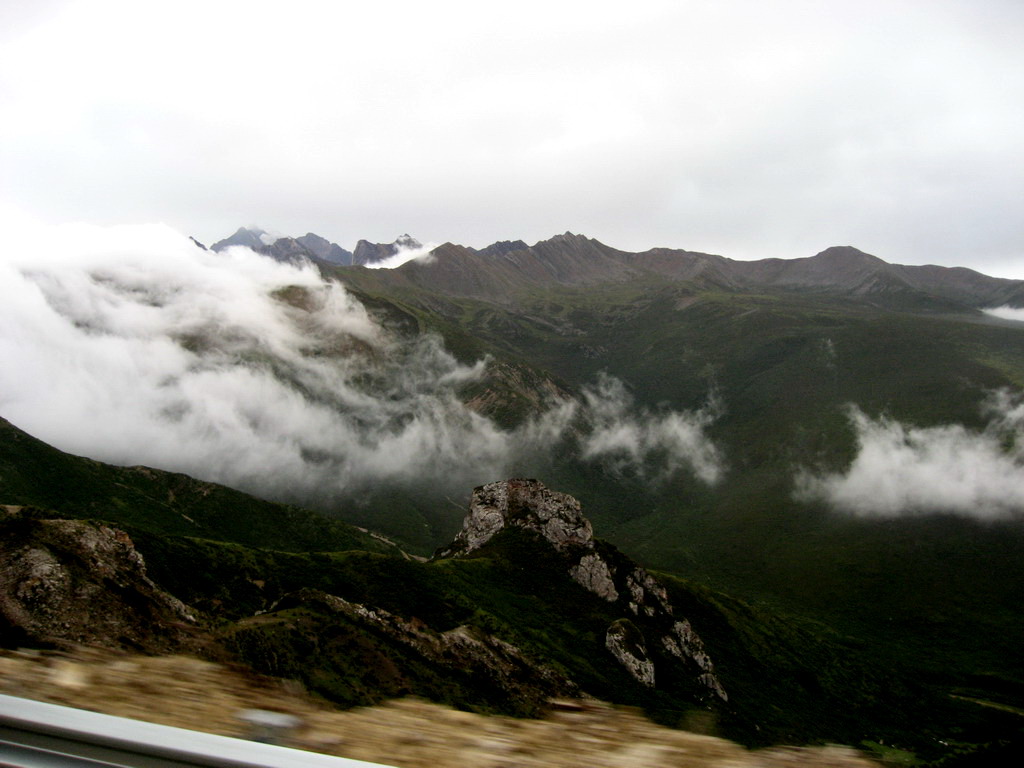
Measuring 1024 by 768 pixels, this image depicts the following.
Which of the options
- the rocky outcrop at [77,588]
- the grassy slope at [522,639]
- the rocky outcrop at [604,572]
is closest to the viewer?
the rocky outcrop at [77,588]

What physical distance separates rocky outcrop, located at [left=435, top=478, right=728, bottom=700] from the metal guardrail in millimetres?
134612

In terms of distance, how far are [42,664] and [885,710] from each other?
225024mm

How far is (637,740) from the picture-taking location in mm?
7387

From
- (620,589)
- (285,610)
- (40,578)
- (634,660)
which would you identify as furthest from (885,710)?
(40,578)

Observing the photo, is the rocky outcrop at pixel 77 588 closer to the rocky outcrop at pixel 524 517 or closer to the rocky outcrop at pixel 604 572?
the rocky outcrop at pixel 604 572

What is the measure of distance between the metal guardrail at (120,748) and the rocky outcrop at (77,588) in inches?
1318

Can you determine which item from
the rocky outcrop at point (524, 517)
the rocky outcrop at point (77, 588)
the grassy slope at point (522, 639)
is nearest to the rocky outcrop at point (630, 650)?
the grassy slope at point (522, 639)

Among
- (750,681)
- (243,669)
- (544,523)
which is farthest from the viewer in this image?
(544,523)

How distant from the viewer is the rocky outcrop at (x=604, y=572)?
436 ft

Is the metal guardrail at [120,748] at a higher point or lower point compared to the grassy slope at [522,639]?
higher

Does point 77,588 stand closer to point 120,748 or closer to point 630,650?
point 120,748

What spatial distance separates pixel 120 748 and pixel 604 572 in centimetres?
16560

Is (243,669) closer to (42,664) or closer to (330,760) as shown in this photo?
(42,664)

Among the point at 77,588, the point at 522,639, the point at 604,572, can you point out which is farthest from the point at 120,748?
the point at 604,572
